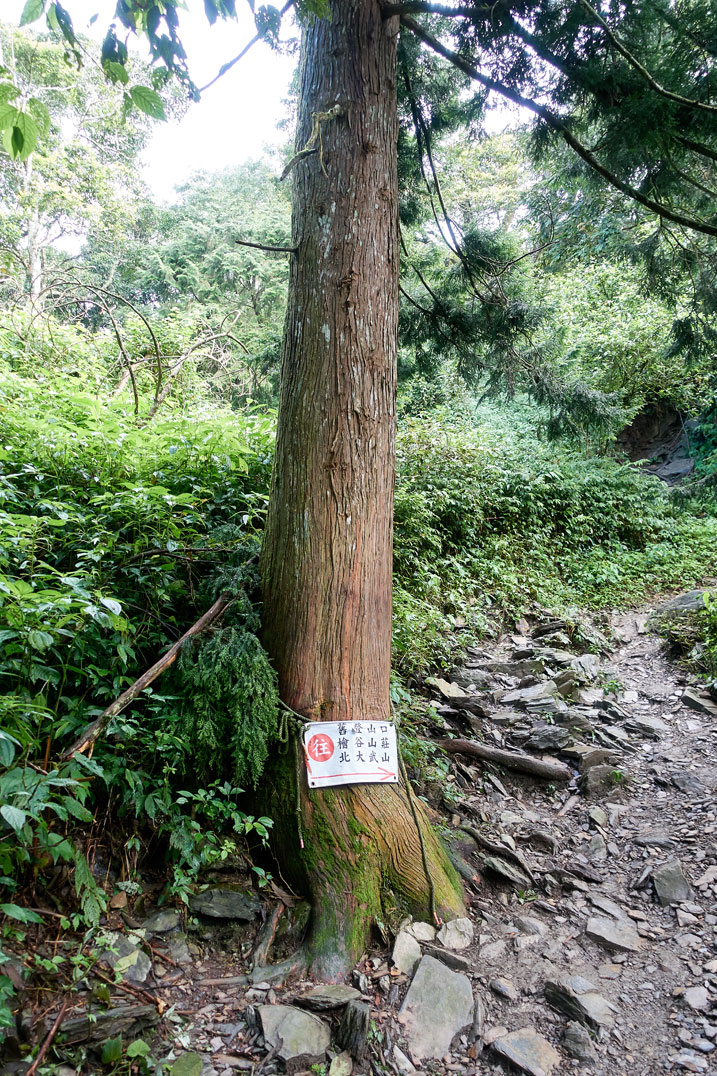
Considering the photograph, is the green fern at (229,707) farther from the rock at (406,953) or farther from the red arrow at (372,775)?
the rock at (406,953)

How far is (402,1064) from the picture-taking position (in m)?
2.07

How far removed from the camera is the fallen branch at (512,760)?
3893 mm

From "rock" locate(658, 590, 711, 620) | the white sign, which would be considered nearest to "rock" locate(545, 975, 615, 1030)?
the white sign

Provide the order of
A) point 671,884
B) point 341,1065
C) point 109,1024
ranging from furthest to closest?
point 671,884 → point 341,1065 → point 109,1024

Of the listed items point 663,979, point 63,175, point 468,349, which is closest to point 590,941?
point 663,979

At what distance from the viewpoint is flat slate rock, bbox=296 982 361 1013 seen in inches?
86.4

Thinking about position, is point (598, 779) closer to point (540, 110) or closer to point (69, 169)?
point (540, 110)

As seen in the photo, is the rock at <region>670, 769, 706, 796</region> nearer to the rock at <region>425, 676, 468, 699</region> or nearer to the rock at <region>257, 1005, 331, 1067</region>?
the rock at <region>425, 676, 468, 699</region>

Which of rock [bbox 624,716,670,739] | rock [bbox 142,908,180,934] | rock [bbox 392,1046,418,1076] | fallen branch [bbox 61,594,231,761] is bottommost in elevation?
rock [bbox 392,1046,418,1076]

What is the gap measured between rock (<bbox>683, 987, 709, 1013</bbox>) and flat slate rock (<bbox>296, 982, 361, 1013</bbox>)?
1.30m

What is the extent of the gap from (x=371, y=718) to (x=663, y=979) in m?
1.59

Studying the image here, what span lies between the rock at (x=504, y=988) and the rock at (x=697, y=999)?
2.17 ft

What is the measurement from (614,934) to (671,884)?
0.46m

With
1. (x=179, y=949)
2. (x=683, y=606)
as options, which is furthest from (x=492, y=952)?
(x=683, y=606)
